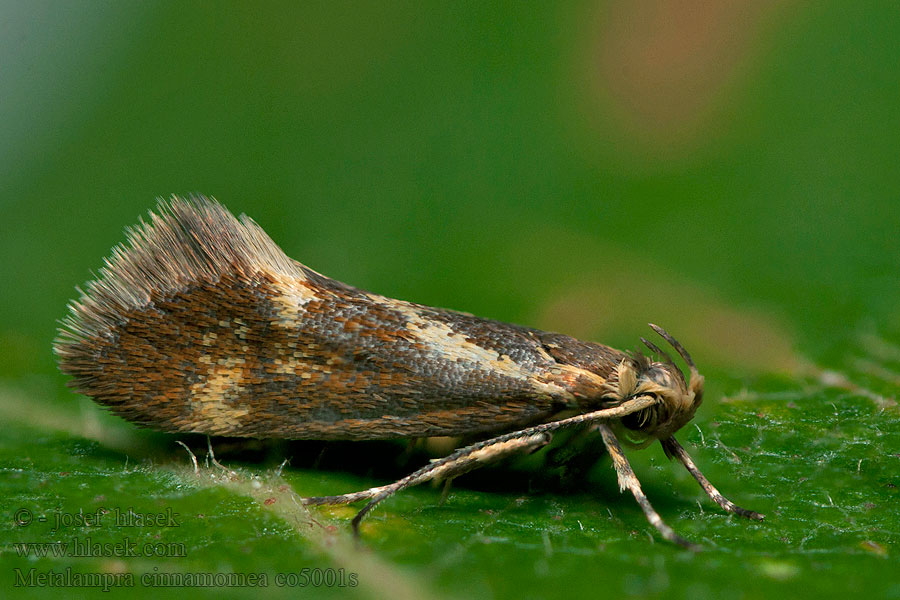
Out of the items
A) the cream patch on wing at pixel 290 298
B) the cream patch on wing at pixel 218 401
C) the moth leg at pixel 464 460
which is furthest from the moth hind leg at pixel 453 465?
the cream patch on wing at pixel 290 298

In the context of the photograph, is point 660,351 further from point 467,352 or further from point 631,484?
point 467,352

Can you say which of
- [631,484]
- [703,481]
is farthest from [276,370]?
[703,481]

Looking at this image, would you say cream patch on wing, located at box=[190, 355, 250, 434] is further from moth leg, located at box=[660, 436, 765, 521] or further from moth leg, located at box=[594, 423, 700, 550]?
moth leg, located at box=[660, 436, 765, 521]

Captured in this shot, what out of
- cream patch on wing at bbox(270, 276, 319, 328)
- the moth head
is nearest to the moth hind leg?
the moth head

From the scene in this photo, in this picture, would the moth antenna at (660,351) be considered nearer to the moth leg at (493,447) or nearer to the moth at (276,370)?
the moth at (276,370)

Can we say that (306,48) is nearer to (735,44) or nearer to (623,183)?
(623,183)
